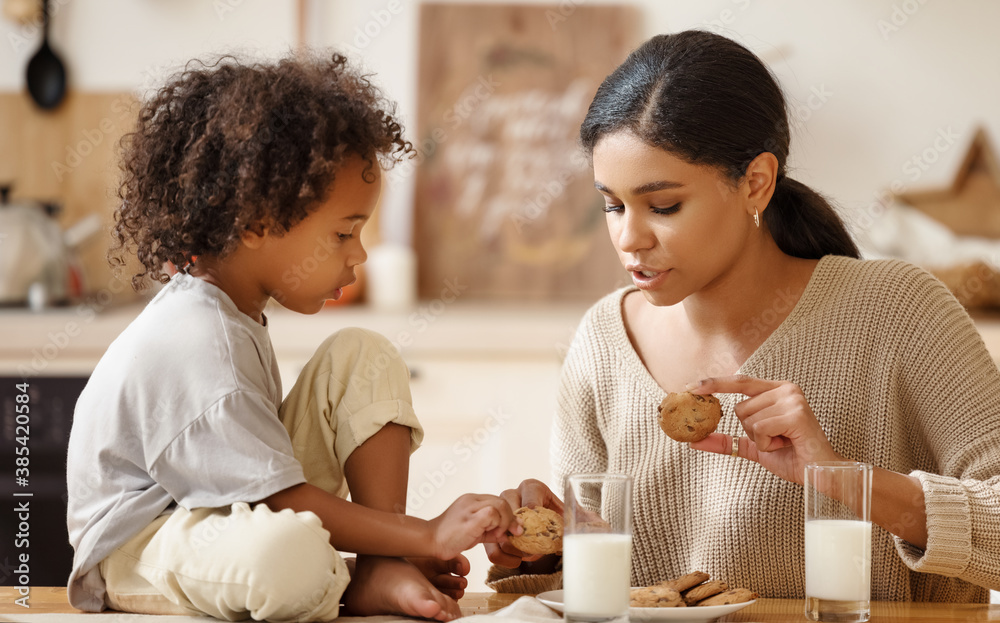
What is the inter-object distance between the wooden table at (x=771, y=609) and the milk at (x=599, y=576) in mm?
173

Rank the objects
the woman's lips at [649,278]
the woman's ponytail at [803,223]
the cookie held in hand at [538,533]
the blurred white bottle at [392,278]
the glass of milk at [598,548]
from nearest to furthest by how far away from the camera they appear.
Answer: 1. the glass of milk at [598,548]
2. the cookie held in hand at [538,533]
3. the woman's lips at [649,278]
4. the woman's ponytail at [803,223]
5. the blurred white bottle at [392,278]

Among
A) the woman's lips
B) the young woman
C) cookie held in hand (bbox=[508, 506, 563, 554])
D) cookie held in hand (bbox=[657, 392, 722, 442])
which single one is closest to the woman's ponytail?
the young woman

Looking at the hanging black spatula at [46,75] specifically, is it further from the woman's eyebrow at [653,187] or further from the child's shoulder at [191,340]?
the woman's eyebrow at [653,187]

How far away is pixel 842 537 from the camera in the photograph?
928mm

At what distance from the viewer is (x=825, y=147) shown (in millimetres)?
2789

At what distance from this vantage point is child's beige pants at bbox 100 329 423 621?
88 cm

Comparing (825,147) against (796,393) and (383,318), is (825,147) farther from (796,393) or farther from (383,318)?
(796,393)

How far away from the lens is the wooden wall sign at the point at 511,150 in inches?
110

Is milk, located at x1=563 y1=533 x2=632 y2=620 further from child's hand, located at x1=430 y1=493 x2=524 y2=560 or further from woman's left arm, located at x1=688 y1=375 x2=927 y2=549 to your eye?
woman's left arm, located at x1=688 y1=375 x2=927 y2=549

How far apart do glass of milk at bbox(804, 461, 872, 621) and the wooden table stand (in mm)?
84

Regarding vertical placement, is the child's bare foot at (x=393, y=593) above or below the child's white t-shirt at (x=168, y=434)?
below

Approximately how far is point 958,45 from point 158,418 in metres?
2.53

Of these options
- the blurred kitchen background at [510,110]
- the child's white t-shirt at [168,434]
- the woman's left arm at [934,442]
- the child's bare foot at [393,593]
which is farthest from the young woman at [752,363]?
the blurred kitchen background at [510,110]

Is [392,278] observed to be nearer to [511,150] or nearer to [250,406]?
[511,150]
